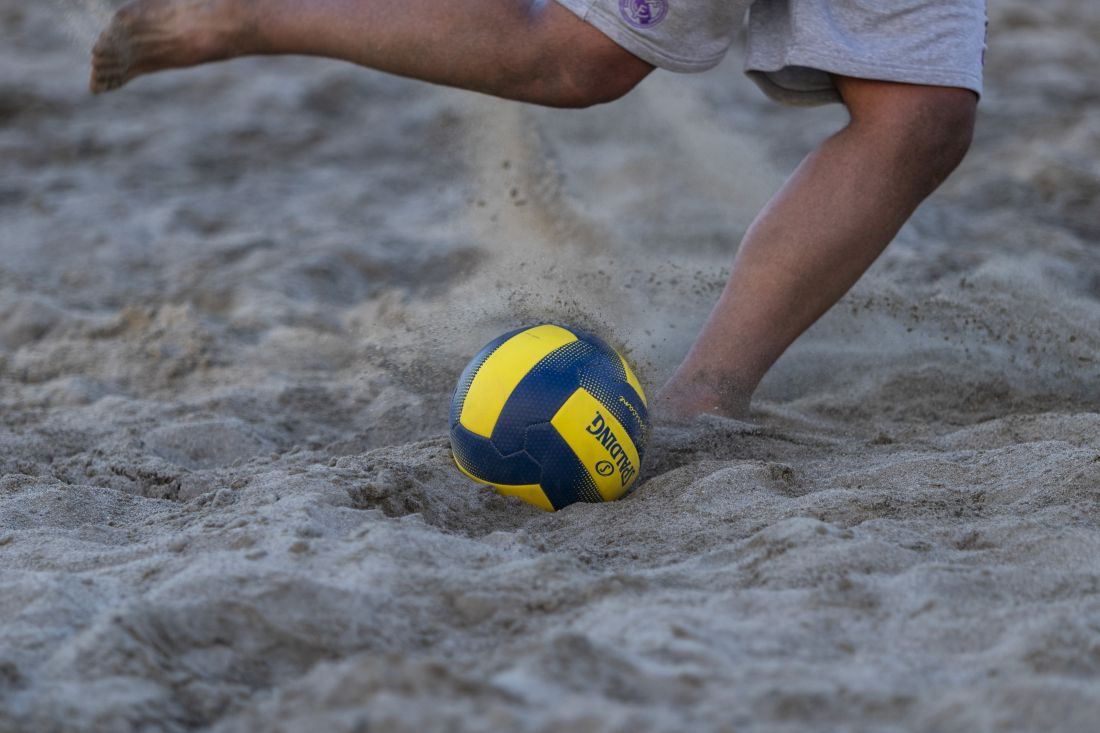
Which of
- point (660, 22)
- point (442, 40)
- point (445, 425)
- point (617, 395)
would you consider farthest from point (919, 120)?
point (445, 425)

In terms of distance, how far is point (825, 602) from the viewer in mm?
1653

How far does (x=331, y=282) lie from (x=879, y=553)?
104 inches

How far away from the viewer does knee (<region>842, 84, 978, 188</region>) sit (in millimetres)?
2541

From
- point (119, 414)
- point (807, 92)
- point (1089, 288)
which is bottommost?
point (119, 414)

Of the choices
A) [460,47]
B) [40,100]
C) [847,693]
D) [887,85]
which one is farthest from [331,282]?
[847,693]

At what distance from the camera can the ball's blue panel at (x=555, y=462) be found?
2.29 metres

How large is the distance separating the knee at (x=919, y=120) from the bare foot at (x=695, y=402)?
2.01 ft

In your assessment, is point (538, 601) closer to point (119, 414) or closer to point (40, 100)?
point (119, 414)

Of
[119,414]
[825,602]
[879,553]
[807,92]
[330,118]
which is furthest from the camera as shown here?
[330,118]

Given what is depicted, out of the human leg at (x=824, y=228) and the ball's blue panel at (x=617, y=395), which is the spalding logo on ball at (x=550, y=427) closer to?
the ball's blue panel at (x=617, y=395)

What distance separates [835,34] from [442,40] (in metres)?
0.81

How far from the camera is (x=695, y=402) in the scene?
8.78ft

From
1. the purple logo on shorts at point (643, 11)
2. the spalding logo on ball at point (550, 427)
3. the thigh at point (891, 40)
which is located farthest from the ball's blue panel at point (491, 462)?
the thigh at point (891, 40)

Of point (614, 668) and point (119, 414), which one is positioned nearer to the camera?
point (614, 668)
